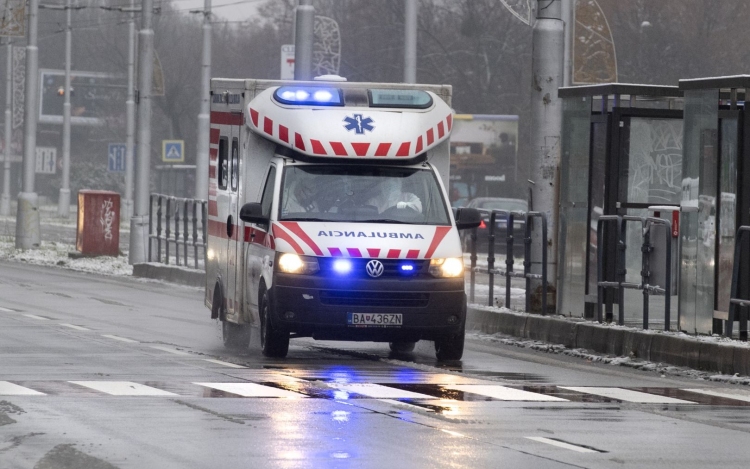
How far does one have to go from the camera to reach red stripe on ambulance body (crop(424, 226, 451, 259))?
48.7 feet

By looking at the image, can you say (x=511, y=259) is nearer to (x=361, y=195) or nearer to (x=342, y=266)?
(x=361, y=195)

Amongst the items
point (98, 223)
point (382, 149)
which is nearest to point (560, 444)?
point (382, 149)

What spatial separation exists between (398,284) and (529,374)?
141 centimetres

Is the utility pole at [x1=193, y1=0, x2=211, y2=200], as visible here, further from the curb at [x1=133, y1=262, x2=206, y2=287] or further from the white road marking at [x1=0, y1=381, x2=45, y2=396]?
the white road marking at [x1=0, y1=381, x2=45, y2=396]

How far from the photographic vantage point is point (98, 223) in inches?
1375

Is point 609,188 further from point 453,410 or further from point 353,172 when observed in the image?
point 453,410

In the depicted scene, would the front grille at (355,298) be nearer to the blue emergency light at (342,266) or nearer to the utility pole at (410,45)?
the blue emergency light at (342,266)

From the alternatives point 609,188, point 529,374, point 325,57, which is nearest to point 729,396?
point 529,374

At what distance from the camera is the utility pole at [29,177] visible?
3916cm

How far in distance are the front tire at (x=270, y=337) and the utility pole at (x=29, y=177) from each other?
24660 mm

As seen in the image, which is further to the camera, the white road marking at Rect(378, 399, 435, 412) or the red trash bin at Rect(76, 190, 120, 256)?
the red trash bin at Rect(76, 190, 120, 256)

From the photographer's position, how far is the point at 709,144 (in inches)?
634

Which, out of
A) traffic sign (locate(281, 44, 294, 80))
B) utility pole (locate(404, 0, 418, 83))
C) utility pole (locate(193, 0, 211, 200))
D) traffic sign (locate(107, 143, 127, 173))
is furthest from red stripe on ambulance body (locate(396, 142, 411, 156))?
traffic sign (locate(107, 143, 127, 173))

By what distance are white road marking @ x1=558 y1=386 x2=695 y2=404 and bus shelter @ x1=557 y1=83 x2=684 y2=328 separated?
4.90 meters
